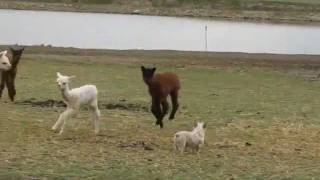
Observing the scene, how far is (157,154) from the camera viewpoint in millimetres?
12453

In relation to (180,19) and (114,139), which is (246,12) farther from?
(114,139)

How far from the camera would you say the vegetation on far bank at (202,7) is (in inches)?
2987

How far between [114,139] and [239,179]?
3519 mm

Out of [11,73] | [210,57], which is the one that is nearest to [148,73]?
[11,73]

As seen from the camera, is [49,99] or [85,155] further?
[49,99]

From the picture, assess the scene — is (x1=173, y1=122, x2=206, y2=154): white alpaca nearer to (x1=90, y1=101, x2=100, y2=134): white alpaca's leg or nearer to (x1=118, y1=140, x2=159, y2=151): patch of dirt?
(x1=118, y1=140, x2=159, y2=151): patch of dirt

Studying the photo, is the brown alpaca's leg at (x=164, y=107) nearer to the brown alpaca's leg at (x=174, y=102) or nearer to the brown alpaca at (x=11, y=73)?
the brown alpaca's leg at (x=174, y=102)

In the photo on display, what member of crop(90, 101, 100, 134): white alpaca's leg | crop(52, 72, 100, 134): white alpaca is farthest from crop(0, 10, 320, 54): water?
crop(52, 72, 100, 134): white alpaca

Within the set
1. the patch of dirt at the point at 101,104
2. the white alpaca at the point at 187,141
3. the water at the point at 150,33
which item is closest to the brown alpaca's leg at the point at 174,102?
the patch of dirt at the point at 101,104

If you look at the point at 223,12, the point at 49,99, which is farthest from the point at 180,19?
the point at 49,99

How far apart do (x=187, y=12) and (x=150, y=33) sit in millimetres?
22180

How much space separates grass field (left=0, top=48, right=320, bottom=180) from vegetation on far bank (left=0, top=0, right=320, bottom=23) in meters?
47.0

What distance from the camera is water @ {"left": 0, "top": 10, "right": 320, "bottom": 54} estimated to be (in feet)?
158

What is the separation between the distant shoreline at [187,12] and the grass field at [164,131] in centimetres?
4591
